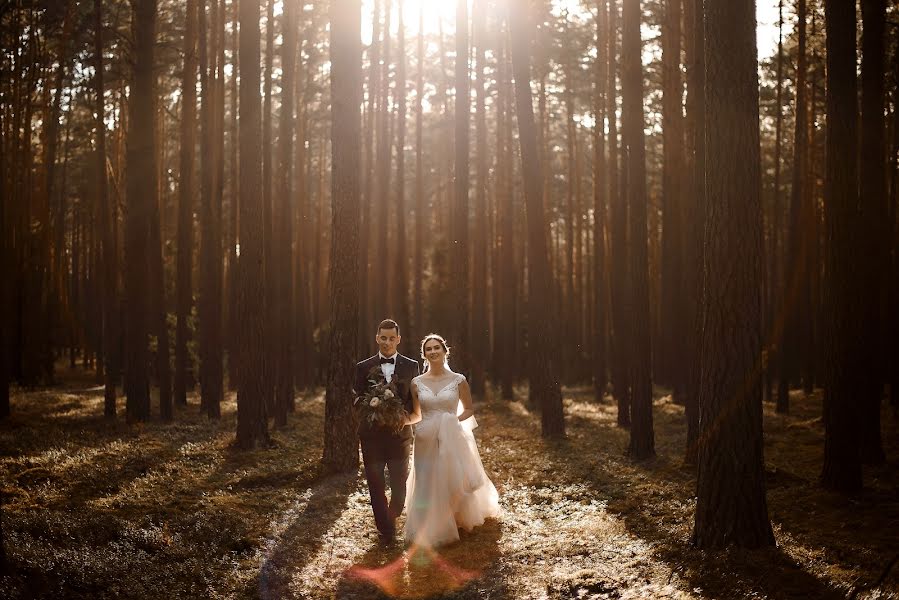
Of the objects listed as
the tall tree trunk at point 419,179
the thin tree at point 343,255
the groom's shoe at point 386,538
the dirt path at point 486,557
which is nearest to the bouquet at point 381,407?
the groom's shoe at point 386,538

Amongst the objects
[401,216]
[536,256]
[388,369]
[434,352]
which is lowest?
[388,369]

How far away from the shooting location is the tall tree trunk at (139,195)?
17.9 meters

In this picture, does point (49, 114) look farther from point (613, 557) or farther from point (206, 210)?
point (613, 557)

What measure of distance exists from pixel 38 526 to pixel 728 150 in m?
7.21

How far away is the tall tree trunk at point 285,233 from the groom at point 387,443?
10.3m

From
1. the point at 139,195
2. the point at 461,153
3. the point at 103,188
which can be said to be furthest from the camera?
the point at 461,153

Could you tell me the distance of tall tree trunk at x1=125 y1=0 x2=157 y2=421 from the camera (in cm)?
1794

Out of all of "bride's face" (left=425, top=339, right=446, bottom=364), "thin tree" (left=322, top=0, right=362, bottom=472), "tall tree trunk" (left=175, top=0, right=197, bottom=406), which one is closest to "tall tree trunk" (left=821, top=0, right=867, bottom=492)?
"bride's face" (left=425, top=339, right=446, bottom=364)

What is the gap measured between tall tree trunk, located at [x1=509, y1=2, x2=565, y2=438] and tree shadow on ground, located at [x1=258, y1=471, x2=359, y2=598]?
5.62m

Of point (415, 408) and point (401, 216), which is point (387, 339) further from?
point (401, 216)

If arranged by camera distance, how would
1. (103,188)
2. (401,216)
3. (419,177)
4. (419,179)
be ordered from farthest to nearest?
(419,177), (419,179), (401,216), (103,188)

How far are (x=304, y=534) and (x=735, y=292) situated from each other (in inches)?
204

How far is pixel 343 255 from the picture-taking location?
1298 cm

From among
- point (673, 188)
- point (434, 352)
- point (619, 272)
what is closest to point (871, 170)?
point (619, 272)
